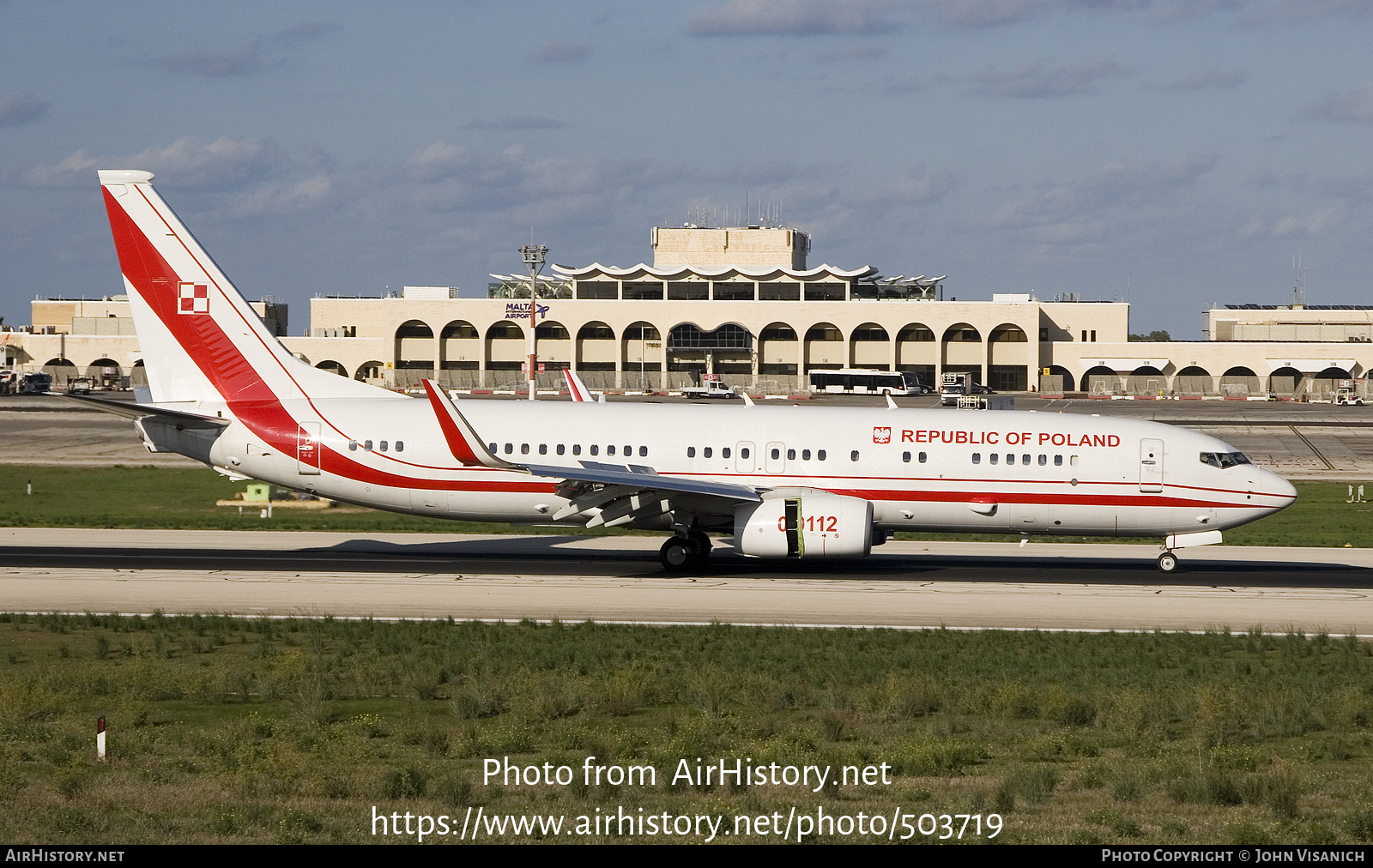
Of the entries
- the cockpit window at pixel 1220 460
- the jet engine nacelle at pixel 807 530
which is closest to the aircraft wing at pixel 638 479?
the jet engine nacelle at pixel 807 530

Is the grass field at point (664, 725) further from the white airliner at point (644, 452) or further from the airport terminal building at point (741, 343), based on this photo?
the airport terminal building at point (741, 343)

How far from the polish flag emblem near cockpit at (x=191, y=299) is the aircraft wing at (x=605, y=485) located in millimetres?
7273

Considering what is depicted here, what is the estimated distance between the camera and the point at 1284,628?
2552 cm

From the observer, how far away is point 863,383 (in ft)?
460

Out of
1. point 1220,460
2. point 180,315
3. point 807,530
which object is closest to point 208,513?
point 180,315

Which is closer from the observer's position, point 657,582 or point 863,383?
point 657,582

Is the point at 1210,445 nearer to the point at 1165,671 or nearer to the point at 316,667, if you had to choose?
the point at 1165,671

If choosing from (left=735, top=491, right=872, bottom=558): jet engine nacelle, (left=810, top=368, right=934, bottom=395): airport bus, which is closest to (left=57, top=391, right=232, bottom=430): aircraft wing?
(left=735, top=491, right=872, bottom=558): jet engine nacelle

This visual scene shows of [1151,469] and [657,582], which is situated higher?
[1151,469]

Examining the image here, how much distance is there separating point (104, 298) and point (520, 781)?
188 m

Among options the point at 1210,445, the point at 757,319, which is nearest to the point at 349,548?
the point at 1210,445

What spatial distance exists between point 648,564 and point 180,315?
13.3 metres

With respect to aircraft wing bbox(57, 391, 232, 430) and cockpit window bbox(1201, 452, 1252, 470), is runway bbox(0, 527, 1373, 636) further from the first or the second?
aircraft wing bbox(57, 391, 232, 430)

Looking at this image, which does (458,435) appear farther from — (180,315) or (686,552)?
(180,315)
